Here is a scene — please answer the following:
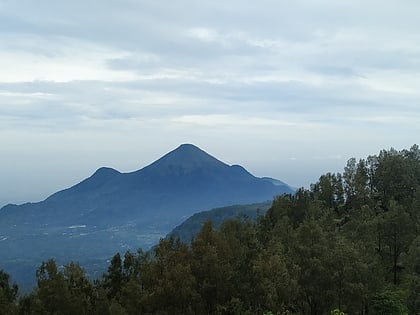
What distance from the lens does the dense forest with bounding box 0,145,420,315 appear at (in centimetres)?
2884

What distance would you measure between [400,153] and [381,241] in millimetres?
25550

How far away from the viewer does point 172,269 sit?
1117 inches

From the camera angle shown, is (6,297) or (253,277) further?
(6,297)

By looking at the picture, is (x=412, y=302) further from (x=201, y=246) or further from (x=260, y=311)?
(x=201, y=246)

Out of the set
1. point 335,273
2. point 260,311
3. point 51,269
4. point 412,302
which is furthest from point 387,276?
point 51,269

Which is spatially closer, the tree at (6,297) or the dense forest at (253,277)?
the dense forest at (253,277)

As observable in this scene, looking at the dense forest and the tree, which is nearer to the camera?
the dense forest

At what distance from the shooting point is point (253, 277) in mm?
29781

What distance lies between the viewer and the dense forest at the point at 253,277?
28.8 m

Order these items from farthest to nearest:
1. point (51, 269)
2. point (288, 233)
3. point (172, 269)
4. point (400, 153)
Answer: point (400, 153) → point (288, 233) → point (51, 269) → point (172, 269)

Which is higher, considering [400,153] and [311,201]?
[400,153]

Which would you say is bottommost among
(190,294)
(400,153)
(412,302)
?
(412,302)

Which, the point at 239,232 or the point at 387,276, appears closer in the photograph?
the point at 239,232

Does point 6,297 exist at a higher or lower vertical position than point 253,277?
lower
